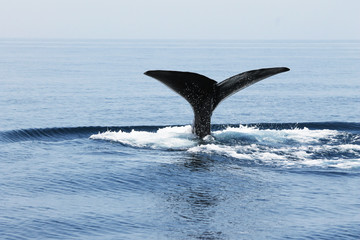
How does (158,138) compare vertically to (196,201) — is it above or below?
above

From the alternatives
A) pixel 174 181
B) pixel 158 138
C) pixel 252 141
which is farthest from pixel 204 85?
pixel 174 181

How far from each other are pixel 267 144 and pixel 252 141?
50 centimetres

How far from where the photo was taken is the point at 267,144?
14.1 metres

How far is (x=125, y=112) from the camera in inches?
891

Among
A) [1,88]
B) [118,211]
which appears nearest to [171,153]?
[118,211]

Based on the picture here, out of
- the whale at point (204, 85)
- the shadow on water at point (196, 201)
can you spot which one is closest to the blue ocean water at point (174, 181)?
the shadow on water at point (196, 201)

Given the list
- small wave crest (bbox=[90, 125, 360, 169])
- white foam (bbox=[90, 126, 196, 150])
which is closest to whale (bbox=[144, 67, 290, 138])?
white foam (bbox=[90, 126, 196, 150])

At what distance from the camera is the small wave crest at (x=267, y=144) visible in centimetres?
1241

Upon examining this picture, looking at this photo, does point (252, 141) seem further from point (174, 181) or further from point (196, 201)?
point (196, 201)

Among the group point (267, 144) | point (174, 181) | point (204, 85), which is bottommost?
point (174, 181)

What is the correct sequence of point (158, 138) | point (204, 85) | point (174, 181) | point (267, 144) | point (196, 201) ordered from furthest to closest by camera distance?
point (158, 138)
point (267, 144)
point (204, 85)
point (174, 181)
point (196, 201)

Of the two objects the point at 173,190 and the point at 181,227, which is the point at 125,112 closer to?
the point at 173,190

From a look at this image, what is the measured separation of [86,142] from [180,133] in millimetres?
2408

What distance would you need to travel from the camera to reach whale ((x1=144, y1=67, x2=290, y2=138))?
12.7 meters
